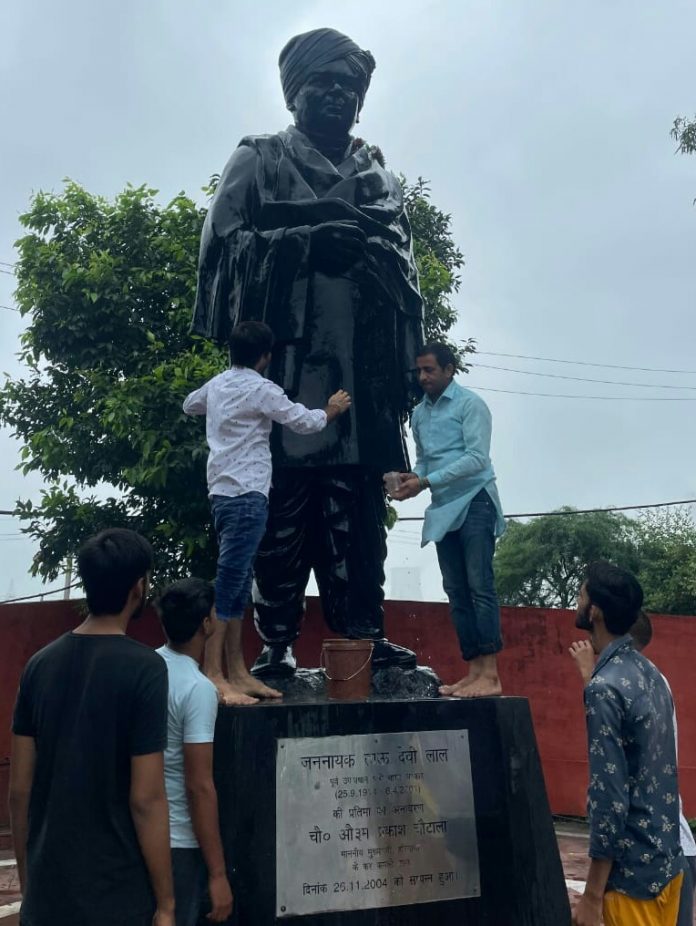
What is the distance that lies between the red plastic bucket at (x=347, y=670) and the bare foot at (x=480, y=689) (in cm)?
47

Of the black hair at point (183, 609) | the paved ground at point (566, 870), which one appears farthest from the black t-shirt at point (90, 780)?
the paved ground at point (566, 870)

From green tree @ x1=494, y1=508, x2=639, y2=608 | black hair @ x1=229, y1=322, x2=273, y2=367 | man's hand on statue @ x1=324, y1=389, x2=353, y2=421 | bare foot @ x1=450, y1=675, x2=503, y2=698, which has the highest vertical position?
green tree @ x1=494, y1=508, x2=639, y2=608

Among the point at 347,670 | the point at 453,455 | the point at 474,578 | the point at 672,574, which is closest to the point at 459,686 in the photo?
the point at 474,578

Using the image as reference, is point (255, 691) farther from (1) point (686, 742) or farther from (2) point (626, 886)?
(1) point (686, 742)

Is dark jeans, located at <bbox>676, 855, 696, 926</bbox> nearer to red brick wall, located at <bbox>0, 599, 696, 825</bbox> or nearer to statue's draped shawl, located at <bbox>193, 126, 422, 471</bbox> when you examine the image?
statue's draped shawl, located at <bbox>193, 126, 422, 471</bbox>

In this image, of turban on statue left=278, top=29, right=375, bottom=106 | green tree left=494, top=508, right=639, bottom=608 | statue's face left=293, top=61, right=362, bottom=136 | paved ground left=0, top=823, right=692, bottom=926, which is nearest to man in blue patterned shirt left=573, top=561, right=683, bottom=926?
paved ground left=0, top=823, right=692, bottom=926

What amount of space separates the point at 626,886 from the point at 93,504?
7397mm

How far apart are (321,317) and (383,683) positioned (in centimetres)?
158

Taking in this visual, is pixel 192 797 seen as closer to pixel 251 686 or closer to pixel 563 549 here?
pixel 251 686

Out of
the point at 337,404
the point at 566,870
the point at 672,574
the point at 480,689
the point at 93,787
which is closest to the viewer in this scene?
the point at 93,787

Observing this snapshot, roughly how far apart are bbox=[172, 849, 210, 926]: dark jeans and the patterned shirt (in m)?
1.03

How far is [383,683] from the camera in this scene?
3.39 metres

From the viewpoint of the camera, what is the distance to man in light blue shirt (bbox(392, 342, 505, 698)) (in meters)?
3.53

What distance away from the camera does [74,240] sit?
9.35 m
